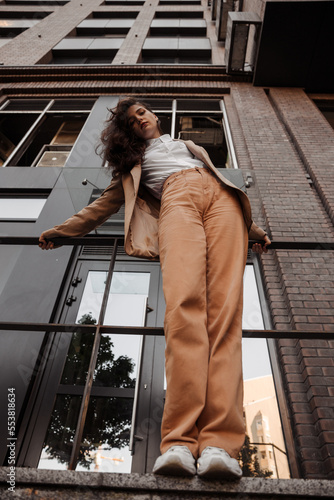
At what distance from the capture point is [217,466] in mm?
1167

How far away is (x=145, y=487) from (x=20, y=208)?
206 inches

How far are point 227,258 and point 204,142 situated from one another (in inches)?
255

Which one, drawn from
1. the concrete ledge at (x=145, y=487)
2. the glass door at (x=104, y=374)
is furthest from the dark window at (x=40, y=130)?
the concrete ledge at (x=145, y=487)

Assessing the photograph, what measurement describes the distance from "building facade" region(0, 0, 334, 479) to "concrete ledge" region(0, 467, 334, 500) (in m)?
0.21

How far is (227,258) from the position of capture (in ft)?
6.42

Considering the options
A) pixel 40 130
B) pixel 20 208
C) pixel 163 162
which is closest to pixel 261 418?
pixel 163 162

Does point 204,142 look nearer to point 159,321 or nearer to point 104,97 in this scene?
point 104,97

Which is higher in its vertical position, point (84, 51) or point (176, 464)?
point (84, 51)

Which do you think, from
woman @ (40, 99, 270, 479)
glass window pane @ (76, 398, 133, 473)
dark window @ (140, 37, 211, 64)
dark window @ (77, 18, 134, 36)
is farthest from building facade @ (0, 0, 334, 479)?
dark window @ (77, 18, 134, 36)

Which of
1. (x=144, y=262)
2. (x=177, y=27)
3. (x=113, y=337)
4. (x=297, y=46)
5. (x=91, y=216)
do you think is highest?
(x=177, y=27)

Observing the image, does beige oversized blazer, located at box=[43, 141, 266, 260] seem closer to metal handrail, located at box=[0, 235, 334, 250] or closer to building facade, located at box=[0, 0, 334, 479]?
metal handrail, located at box=[0, 235, 334, 250]

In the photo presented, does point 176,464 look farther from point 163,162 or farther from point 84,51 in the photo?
point 84,51

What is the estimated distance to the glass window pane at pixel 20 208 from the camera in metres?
5.35

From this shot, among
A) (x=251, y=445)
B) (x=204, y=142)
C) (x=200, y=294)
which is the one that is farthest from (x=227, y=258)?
(x=204, y=142)
